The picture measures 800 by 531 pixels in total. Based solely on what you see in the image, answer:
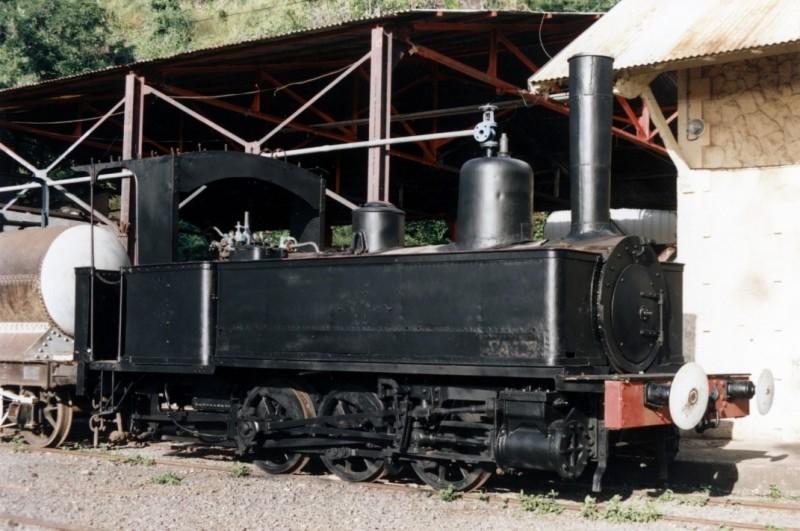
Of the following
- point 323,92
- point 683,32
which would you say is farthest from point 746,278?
point 323,92

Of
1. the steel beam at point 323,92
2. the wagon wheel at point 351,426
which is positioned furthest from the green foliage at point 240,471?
the steel beam at point 323,92

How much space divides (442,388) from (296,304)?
135cm

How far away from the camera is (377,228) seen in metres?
7.54

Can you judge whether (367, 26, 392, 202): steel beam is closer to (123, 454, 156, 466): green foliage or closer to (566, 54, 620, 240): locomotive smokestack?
(123, 454, 156, 466): green foliage

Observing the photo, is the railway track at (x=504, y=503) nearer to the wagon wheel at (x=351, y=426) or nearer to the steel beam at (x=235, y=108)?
the wagon wheel at (x=351, y=426)

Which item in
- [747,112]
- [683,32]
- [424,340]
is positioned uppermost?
[683,32]

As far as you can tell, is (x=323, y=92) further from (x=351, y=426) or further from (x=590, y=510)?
(x=590, y=510)

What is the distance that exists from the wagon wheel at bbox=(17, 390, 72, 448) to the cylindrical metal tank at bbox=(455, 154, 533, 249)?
15.4ft

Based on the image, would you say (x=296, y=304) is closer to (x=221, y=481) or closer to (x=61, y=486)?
(x=221, y=481)

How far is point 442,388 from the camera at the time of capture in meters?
6.52

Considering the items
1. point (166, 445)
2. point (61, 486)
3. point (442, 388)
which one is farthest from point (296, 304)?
point (166, 445)

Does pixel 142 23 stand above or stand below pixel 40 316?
above

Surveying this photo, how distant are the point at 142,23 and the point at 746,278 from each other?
132ft

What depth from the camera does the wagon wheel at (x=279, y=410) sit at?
727cm
